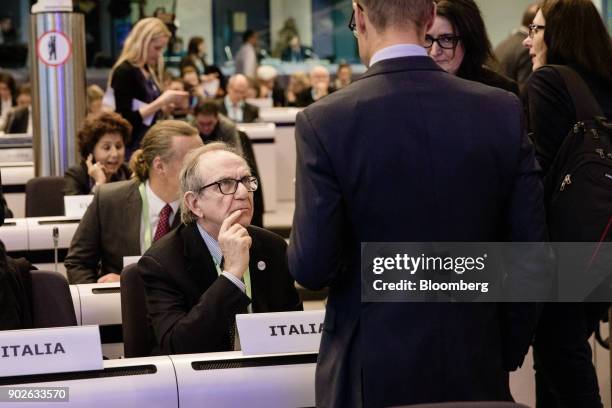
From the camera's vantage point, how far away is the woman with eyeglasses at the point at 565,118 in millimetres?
3162

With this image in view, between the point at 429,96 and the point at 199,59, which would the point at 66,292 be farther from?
the point at 199,59

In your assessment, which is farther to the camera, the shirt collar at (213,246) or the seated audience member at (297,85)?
the seated audience member at (297,85)

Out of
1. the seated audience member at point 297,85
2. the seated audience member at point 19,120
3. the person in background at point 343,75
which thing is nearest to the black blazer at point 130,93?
the seated audience member at point 19,120

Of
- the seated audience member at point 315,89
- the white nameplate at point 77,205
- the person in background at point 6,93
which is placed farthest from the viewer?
the person in background at point 6,93

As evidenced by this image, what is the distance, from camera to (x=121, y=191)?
4.61m

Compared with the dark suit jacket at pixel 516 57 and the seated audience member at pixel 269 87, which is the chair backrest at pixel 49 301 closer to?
the dark suit jacket at pixel 516 57

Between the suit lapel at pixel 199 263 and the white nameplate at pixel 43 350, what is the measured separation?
0.70 metres

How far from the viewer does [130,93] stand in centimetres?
686

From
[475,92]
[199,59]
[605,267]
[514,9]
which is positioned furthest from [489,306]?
[514,9]

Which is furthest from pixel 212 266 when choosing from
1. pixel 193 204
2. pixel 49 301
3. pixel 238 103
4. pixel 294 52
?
pixel 294 52

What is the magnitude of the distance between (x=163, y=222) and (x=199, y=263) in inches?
46.7

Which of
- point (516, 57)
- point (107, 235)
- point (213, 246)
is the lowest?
point (107, 235)

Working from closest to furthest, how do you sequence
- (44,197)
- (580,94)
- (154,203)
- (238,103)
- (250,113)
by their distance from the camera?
(580,94)
(154,203)
(44,197)
(250,113)
(238,103)

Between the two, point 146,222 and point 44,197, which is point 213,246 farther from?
point 44,197
